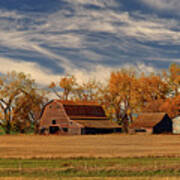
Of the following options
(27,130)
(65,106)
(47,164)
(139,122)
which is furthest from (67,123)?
(47,164)

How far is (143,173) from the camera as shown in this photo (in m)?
19.4

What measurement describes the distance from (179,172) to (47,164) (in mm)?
7950

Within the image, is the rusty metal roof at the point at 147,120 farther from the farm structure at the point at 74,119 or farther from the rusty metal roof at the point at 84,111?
the rusty metal roof at the point at 84,111

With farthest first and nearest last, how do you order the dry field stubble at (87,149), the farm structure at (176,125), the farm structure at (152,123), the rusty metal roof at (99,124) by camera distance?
the farm structure at (176,125) < the farm structure at (152,123) < the rusty metal roof at (99,124) < the dry field stubble at (87,149)

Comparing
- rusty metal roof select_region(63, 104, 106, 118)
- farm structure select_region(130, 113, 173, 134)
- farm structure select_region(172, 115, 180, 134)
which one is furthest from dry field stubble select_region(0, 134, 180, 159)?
farm structure select_region(172, 115, 180, 134)

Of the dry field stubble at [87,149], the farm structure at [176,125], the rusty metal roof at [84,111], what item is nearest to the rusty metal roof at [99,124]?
the rusty metal roof at [84,111]

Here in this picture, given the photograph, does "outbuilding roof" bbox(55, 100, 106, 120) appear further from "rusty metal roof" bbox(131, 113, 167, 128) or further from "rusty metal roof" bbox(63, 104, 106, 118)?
"rusty metal roof" bbox(131, 113, 167, 128)

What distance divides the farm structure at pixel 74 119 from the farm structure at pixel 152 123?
513 centimetres

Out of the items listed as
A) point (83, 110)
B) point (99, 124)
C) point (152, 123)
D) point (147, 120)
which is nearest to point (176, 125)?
point (152, 123)

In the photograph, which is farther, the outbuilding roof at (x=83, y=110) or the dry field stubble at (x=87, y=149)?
the outbuilding roof at (x=83, y=110)

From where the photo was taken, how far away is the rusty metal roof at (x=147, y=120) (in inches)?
3583

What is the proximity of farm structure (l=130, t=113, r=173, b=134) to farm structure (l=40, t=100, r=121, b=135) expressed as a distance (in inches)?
202

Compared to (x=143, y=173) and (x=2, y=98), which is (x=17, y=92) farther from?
(x=143, y=173)

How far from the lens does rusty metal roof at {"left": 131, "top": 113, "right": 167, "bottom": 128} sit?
299 ft
